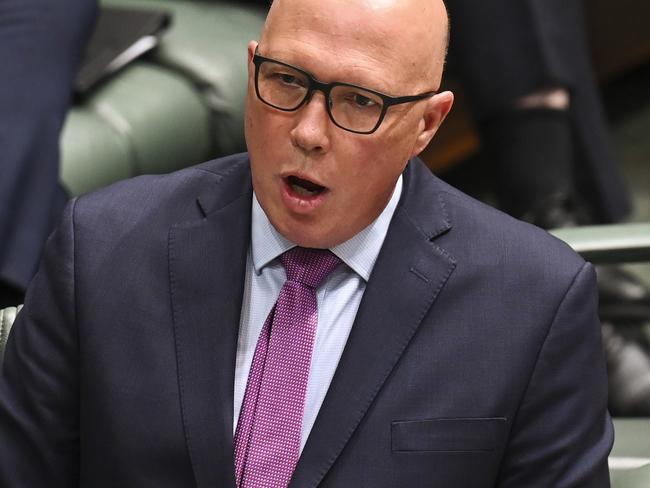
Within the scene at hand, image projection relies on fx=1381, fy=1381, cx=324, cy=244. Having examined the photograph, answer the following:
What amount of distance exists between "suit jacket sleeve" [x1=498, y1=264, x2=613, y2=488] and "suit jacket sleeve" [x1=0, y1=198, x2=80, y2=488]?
39cm

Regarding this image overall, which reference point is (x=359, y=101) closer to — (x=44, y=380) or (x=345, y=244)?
(x=345, y=244)

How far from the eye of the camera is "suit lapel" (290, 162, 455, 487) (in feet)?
3.77

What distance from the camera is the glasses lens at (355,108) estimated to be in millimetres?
1063

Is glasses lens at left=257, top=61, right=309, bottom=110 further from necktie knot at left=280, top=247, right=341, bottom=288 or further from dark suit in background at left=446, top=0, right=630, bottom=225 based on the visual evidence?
dark suit in background at left=446, top=0, right=630, bottom=225

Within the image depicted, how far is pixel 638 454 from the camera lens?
4.75 feet

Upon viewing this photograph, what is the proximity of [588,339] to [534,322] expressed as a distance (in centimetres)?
5

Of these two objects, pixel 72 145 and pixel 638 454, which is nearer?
pixel 638 454

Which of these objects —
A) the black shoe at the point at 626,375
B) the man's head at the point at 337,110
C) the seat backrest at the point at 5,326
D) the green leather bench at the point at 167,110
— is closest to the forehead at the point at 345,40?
the man's head at the point at 337,110

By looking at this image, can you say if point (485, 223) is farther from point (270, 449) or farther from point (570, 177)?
point (570, 177)

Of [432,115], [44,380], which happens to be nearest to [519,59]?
[432,115]

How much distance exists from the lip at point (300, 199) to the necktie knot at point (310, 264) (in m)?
0.09

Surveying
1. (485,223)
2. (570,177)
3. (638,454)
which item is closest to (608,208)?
(570,177)

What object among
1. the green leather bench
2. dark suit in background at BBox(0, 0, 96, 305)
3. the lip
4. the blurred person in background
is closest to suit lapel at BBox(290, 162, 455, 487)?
the lip

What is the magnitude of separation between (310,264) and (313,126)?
0.16 metres
